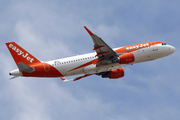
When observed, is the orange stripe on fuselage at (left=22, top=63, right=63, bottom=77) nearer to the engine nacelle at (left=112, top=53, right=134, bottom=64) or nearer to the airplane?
the airplane

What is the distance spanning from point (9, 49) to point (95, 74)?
17.4 metres

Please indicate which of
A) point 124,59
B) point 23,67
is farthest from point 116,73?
point 23,67

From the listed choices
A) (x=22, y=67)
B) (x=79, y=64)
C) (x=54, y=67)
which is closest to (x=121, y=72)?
(x=79, y=64)

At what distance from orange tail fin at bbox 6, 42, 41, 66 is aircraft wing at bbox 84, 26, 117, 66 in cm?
1101

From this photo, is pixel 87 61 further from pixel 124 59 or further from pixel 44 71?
pixel 44 71

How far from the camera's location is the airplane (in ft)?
141

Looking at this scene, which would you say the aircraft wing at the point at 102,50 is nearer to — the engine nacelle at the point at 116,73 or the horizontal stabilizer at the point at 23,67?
the engine nacelle at the point at 116,73

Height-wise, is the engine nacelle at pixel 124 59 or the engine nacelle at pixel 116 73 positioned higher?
the engine nacelle at pixel 124 59

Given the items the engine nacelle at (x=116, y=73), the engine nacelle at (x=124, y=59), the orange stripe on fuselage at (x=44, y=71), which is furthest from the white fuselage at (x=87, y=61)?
the engine nacelle at (x=116, y=73)

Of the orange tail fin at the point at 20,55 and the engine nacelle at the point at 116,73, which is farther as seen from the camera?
the engine nacelle at the point at 116,73

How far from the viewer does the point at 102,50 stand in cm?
4303

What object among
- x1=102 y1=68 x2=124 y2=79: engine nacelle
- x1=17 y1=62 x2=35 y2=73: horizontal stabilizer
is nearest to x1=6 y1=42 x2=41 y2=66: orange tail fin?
x1=17 y1=62 x2=35 y2=73: horizontal stabilizer

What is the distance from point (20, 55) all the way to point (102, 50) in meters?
14.3

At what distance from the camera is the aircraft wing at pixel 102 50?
40.0 m
